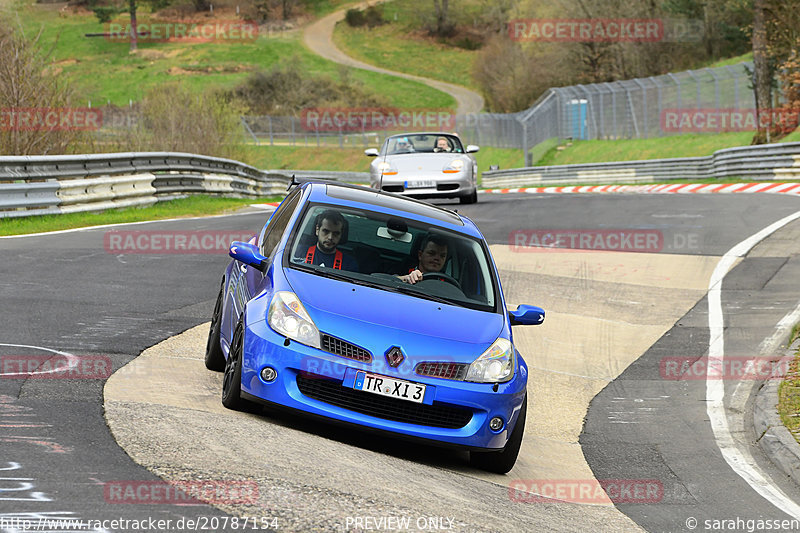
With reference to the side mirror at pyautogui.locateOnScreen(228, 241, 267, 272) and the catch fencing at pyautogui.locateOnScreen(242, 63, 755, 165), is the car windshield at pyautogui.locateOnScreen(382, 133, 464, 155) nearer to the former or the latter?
the side mirror at pyautogui.locateOnScreen(228, 241, 267, 272)

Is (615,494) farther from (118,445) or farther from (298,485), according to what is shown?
(118,445)

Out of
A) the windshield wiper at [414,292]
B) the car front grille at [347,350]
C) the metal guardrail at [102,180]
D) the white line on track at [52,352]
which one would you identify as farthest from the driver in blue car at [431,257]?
the metal guardrail at [102,180]

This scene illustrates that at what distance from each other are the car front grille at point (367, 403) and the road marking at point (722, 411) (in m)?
2.23

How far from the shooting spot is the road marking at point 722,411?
23.2ft

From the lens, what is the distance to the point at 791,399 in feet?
29.6

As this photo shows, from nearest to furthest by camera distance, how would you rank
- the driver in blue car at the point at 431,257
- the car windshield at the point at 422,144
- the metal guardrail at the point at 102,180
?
the driver in blue car at the point at 431,257, the metal guardrail at the point at 102,180, the car windshield at the point at 422,144

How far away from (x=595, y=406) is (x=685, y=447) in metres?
1.29

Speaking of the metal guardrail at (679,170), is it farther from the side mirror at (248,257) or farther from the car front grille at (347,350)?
the car front grille at (347,350)

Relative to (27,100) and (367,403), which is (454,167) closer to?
(27,100)

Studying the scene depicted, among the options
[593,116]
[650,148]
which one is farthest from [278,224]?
[593,116]

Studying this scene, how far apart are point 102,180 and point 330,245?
13.9 metres

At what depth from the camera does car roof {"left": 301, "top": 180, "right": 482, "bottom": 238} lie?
26.5 ft

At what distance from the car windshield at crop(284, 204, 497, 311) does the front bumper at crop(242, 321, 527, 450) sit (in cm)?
90

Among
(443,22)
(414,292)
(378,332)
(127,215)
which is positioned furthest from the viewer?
(443,22)
